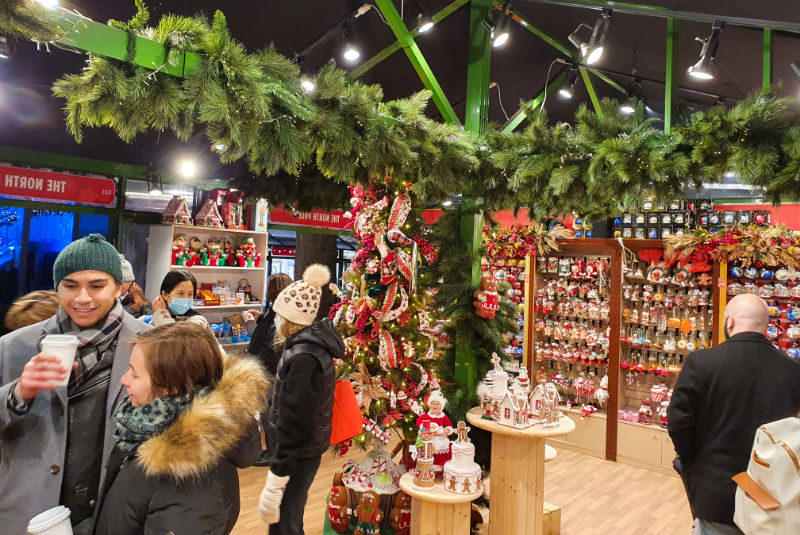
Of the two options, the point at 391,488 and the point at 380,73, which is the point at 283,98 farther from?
the point at 380,73

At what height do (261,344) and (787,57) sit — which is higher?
(787,57)

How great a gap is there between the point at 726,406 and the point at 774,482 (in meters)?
0.52

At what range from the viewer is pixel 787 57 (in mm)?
3865

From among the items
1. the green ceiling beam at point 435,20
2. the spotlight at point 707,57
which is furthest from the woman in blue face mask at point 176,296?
the spotlight at point 707,57

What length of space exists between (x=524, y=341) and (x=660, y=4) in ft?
12.6

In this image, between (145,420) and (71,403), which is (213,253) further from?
(145,420)

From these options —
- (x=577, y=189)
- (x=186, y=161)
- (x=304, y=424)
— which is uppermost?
(x=186, y=161)

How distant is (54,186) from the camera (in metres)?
4.96

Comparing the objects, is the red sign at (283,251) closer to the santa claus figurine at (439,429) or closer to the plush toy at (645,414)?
the plush toy at (645,414)

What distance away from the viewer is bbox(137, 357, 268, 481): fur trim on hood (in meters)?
1.34

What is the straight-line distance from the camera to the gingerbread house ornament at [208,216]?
570 cm

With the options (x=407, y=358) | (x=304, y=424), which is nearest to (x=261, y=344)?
(x=407, y=358)

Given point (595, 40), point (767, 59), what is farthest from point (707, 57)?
point (595, 40)

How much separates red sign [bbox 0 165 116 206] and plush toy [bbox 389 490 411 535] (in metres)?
4.17
